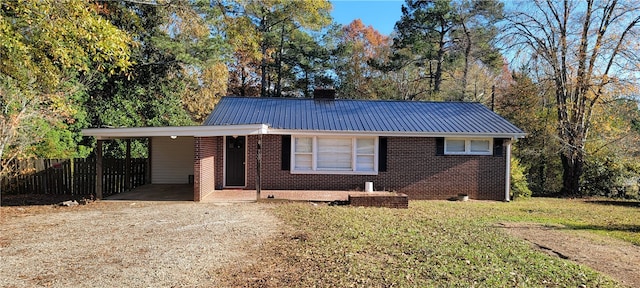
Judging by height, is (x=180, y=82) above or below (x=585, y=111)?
above

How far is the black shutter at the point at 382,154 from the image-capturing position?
12891mm

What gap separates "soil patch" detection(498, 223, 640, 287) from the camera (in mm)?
5418

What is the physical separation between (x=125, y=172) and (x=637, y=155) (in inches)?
816

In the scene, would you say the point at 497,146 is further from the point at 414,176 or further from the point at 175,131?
the point at 175,131

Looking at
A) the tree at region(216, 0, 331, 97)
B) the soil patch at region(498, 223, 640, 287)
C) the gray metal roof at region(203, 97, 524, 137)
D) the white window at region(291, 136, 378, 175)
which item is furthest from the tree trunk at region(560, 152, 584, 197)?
the tree at region(216, 0, 331, 97)

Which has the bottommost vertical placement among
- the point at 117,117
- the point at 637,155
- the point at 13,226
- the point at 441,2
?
the point at 13,226

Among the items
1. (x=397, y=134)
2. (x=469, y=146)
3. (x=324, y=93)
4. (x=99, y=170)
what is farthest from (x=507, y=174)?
(x=99, y=170)

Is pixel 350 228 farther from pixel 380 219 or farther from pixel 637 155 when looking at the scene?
pixel 637 155

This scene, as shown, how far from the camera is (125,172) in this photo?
13062 millimetres

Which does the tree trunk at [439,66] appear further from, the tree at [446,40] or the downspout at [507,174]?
the downspout at [507,174]

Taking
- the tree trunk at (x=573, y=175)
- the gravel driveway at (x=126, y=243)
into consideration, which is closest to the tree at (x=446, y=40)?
the tree trunk at (x=573, y=175)

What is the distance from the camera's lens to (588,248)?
21.6ft

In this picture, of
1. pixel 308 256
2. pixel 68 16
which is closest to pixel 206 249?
pixel 308 256

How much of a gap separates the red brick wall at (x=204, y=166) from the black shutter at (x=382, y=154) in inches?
224
